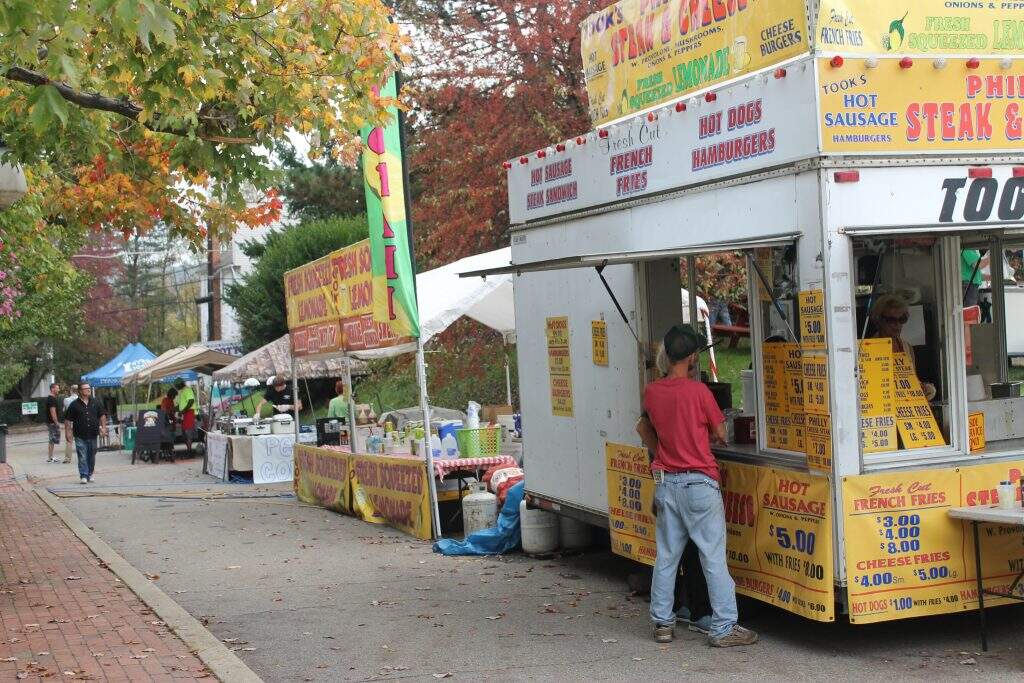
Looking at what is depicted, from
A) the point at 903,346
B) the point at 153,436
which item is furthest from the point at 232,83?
the point at 153,436

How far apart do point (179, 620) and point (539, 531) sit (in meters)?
3.57

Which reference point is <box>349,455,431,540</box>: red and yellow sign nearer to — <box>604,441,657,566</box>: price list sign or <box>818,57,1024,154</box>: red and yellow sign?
<box>604,441,657,566</box>: price list sign

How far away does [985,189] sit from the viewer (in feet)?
22.3

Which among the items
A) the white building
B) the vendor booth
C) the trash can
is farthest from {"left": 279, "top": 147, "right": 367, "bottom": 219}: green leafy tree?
the vendor booth

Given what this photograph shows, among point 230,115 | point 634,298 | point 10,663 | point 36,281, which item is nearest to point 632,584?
point 634,298

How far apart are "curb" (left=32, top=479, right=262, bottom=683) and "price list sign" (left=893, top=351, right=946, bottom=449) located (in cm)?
405

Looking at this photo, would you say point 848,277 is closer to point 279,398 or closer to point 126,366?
point 279,398

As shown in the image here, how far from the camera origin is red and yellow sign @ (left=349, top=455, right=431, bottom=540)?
12.7m

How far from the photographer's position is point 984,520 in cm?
653

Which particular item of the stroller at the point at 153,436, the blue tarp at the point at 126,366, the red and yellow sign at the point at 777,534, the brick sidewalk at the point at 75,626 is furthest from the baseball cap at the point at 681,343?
the blue tarp at the point at 126,366

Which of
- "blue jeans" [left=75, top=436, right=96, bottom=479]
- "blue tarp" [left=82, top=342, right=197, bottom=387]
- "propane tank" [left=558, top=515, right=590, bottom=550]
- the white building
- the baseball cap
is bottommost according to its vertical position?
"propane tank" [left=558, top=515, right=590, bottom=550]

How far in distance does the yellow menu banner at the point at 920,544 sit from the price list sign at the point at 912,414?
279mm

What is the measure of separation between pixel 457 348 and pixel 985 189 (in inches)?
628

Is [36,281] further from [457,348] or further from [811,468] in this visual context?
[811,468]
